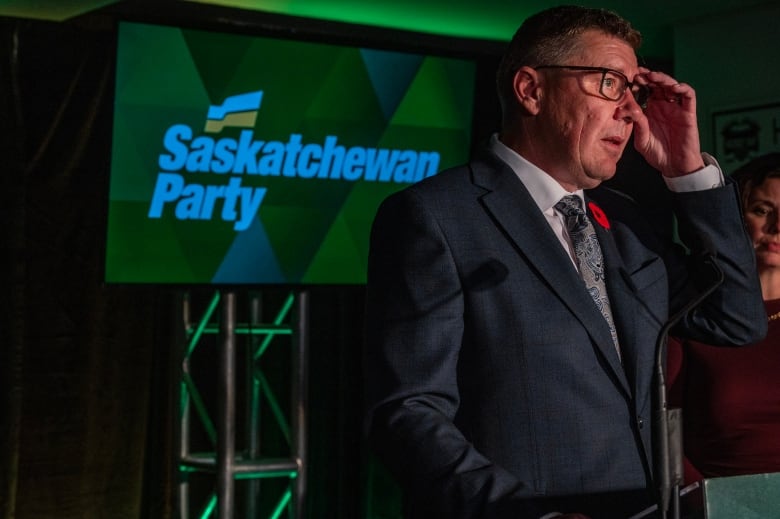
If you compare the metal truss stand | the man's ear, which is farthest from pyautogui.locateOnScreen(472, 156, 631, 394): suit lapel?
the metal truss stand

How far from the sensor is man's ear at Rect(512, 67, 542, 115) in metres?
1.78

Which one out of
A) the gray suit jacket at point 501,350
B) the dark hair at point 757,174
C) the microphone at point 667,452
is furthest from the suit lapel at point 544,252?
the dark hair at point 757,174

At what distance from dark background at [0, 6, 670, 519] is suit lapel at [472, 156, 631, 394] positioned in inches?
114

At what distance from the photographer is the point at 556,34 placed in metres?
1.76

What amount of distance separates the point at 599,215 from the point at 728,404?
0.88 metres

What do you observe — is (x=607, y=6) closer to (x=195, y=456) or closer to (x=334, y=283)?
(x=334, y=283)

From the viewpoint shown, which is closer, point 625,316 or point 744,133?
point 625,316

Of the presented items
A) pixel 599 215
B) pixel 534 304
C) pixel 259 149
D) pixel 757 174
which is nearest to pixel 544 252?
pixel 534 304

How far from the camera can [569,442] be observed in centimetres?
164

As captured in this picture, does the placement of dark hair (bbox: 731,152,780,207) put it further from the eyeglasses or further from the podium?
the podium

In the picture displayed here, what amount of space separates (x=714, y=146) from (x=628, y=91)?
4.24 metres

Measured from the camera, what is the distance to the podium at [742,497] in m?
1.30

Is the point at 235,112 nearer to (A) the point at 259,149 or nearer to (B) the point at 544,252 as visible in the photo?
(A) the point at 259,149

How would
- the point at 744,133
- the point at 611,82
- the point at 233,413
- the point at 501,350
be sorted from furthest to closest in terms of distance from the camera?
the point at 744,133 < the point at 233,413 < the point at 611,82 < the point at 501,350
